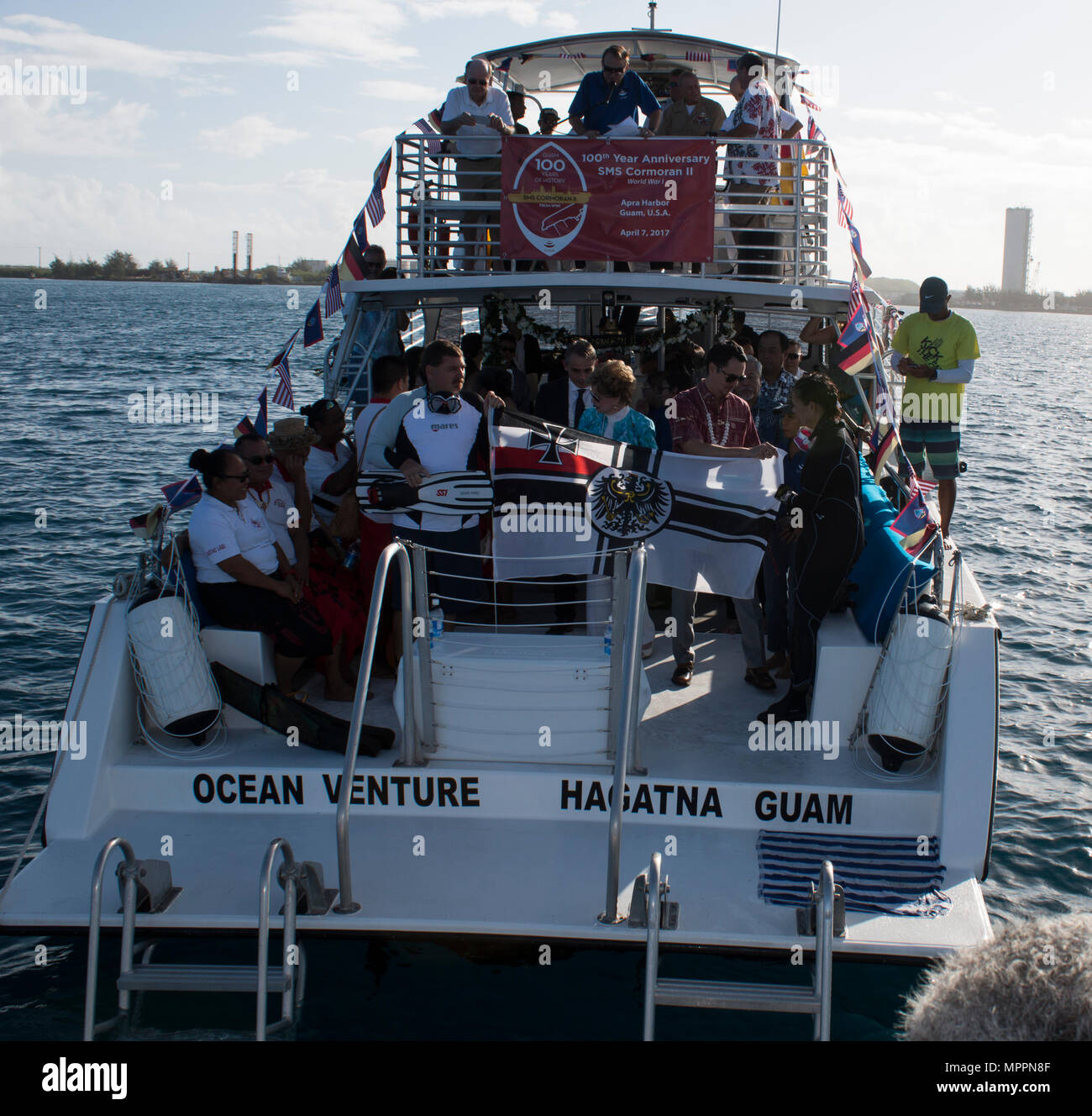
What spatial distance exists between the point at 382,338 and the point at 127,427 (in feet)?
69.4

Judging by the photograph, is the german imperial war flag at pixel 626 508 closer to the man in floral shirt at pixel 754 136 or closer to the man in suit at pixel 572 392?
the man in suit at pixel 572 392

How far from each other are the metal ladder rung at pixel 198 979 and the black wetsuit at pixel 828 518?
2880 millimetres

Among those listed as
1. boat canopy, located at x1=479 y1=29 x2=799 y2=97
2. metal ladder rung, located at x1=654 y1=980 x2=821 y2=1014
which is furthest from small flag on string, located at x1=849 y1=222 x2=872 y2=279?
metal ladder rung, located at x1=654 y1=980 x2=821 y2=1014

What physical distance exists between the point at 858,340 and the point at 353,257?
14.5ft

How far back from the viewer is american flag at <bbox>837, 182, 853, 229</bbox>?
8484 mm

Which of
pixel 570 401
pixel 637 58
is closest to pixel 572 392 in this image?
pixel 570 401

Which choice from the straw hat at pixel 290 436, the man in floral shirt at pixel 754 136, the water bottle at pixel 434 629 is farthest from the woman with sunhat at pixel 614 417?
the man in floral shirt at pixel 754 136

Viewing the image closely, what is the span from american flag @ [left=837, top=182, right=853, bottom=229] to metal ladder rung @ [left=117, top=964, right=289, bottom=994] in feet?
22.8

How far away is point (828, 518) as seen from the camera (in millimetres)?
5098

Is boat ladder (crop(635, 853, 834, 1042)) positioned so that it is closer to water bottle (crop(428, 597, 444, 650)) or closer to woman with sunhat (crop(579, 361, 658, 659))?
water bottle (crop(428, 597, 444, 650))

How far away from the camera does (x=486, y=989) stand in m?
4.59

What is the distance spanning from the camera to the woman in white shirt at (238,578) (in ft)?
17.5

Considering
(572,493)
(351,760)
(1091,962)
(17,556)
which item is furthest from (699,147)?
(17,556)
